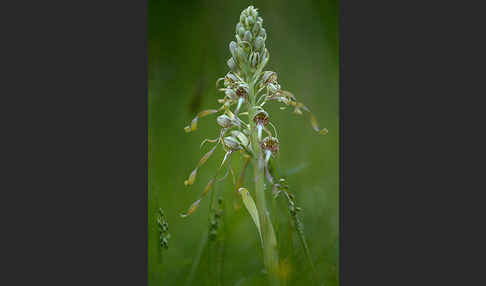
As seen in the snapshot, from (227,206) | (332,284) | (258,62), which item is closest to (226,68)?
(258,62)

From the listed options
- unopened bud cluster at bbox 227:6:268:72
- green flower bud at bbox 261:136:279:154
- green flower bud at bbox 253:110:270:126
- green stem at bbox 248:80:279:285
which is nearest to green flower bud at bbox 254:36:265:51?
unopened bud cluster at bbox 227:6:268:72

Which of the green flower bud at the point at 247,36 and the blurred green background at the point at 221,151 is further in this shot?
the blurred green background at the point at 221,151

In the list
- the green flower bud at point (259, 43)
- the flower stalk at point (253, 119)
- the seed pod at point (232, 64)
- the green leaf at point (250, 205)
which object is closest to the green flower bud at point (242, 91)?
the flower stalk at point (253, 119)

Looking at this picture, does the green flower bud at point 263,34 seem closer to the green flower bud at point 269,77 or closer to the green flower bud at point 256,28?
the green flower bud at point 256,28

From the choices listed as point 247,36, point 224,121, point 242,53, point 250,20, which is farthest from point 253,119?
point 250,20

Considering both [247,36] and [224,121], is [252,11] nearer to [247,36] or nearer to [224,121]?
[247,36]
